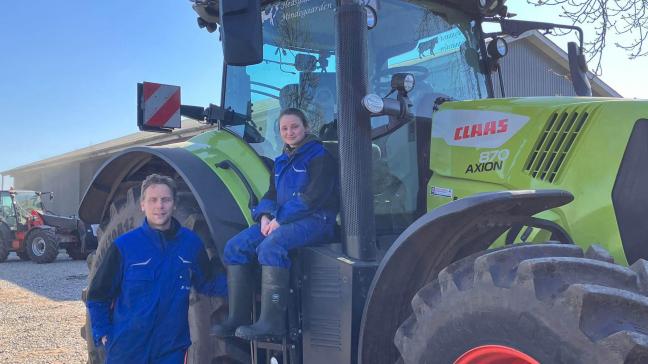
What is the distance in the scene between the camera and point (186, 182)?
3.67 meters

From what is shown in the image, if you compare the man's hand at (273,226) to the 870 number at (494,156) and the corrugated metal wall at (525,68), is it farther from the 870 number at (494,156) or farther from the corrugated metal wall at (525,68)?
the corrugated metal wall at (525,68)

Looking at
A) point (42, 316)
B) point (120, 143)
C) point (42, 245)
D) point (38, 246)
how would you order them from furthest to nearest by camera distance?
point (120, 143) → point (38, 246) → point (42, 245) → point (42, 316)

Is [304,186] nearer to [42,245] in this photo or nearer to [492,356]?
[492,356]

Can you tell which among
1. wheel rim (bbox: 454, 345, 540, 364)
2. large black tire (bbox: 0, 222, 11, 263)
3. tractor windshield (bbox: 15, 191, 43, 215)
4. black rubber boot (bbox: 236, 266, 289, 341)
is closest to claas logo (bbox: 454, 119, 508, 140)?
black rubber boot (bbox: 236, 266, 289, 341)

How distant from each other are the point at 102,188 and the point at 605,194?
131 inches

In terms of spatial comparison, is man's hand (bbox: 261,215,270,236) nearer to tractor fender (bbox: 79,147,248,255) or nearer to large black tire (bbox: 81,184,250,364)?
tractor fender (bbox: 79,147,248,255)

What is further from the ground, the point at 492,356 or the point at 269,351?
the point at 492,356

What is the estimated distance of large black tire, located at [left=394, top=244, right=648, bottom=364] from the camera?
1.83 metres

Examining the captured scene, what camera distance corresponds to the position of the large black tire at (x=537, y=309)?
1826 mm

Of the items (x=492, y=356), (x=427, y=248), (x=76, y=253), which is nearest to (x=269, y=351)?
(x=427, y=248)

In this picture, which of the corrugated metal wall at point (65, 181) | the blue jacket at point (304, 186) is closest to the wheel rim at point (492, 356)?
the blue jacket at point (304, 186)

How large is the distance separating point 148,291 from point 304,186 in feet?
3.06

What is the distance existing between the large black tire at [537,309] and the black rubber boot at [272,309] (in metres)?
0.73

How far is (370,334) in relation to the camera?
8.81 ft
